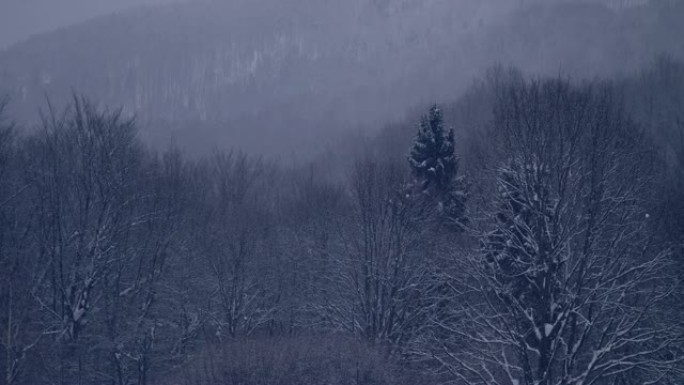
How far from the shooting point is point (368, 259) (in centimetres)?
2295

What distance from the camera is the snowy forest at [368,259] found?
12.7 meters

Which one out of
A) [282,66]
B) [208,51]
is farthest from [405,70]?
[208,51]

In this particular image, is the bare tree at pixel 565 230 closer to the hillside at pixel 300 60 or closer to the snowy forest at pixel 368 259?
the snowy forest at pixel 368 259

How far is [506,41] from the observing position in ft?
253

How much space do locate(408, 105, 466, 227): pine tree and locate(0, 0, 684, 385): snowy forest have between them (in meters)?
0.09

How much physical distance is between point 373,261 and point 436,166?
5.72 metres

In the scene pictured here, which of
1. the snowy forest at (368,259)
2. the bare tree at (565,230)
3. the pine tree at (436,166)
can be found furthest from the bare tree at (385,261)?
the bare tree at (565,230)

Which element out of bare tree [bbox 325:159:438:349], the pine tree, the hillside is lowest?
bare tree [bbox 325:159:438:349]

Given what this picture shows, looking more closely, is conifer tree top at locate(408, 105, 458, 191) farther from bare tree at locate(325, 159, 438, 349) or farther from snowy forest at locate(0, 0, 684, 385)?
bare tree at locate(325, 159, 438, 349)

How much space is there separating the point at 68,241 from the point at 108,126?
4.67 m

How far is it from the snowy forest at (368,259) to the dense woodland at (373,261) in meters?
0.11

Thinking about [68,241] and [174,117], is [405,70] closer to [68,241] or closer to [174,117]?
[174,117]

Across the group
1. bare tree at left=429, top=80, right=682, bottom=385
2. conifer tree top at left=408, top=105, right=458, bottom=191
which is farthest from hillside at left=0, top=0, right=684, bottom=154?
bare tree at left=429, top=80, right=682, bottom=385

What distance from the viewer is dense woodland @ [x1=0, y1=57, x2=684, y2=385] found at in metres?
12.7
